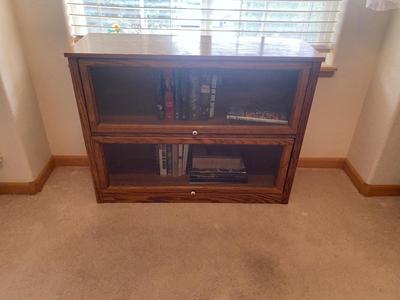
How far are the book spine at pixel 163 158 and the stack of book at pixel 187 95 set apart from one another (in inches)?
8.8

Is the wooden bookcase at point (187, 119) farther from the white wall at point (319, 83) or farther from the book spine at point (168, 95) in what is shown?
the white wall at point (319, 83)

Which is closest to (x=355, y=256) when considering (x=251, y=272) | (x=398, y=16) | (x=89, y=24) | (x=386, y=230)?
(x=386, y=230)

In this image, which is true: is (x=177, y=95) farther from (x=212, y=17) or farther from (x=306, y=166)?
(x=306, y=166)

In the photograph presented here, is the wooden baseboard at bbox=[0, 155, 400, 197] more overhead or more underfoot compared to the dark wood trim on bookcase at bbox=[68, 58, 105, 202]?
more underfoot

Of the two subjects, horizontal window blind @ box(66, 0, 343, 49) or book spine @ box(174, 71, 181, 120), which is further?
horizontal window blind @ box(66, 0, 343, 49)

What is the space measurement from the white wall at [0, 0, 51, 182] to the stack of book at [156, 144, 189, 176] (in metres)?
0.70

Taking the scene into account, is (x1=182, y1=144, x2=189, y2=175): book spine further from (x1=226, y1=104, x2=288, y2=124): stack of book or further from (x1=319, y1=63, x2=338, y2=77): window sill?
(x1=319, y1=63, x2=338, y2=77): window sill

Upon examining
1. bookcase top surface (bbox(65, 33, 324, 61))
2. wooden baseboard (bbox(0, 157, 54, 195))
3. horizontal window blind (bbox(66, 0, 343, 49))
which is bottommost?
wooden baseboard (bbox(0, 157, 54, 195))

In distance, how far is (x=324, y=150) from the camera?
1919 mm

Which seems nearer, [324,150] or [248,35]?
[248,35]

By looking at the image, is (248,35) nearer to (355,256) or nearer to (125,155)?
(125,155)

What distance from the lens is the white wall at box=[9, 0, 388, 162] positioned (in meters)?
1.48

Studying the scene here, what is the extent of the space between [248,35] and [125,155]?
0.97m

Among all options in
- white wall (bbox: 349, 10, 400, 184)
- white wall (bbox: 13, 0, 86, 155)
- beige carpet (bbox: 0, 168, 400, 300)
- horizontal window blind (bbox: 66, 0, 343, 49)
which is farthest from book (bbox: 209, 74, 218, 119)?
white wall (bbox: 349, 10, 400, 184)
